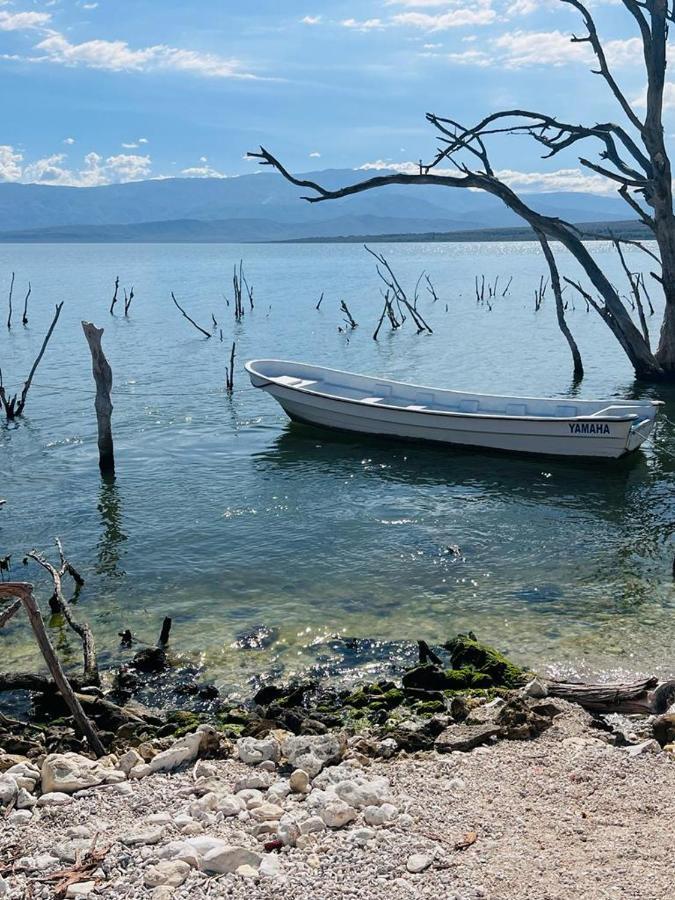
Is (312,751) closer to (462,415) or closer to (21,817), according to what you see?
(21,817)

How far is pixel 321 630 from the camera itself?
37.4 feet

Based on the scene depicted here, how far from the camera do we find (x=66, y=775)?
22.6 ft

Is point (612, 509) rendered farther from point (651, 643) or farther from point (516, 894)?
point (516, 894)

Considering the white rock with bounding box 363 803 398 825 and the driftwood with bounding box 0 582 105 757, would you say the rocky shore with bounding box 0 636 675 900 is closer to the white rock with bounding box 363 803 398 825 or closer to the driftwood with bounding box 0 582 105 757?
the white rock with bounding box 363 803 398 825

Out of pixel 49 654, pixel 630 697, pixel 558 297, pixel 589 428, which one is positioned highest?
pixel 558 297

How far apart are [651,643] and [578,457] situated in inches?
342

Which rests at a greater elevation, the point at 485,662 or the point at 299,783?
the point at 299,783

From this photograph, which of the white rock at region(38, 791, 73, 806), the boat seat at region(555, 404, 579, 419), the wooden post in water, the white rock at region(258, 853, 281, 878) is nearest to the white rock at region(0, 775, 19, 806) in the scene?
the white rock at region(38, 791, 73, 806)

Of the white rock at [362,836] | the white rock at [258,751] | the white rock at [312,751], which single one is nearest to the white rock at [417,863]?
the white rock at [362,836]

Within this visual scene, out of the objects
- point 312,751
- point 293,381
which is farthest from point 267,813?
point 293,381

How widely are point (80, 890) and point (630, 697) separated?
17.4 ft

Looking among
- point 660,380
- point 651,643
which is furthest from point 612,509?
point 660,380

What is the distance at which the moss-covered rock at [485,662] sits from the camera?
9.63 meters

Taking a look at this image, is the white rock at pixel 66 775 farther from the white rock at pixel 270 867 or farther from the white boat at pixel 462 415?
the white boat at pixel 462 415
